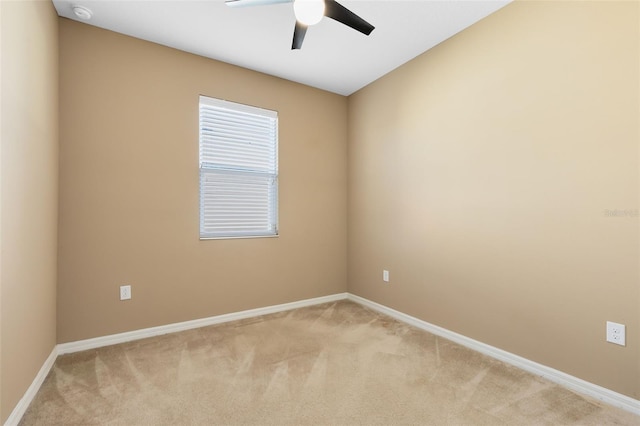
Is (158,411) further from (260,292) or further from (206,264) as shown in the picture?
(260,292)

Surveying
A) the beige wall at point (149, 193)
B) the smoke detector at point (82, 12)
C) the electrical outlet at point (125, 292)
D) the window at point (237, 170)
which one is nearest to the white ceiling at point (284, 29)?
the smoke detector at point (82, 12)

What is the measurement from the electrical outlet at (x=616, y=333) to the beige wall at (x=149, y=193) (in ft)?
8.50

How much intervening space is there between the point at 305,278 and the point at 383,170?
152cm

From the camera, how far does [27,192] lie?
68.4 inches

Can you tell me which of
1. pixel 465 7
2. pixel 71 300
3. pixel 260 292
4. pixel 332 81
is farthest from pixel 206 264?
pixel 465 7

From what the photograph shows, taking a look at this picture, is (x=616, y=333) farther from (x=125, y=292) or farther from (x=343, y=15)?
(x=125, y=292)

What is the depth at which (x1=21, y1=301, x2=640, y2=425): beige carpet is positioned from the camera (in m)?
1.62

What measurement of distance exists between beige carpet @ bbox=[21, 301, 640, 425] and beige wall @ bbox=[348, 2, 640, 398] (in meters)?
0.33

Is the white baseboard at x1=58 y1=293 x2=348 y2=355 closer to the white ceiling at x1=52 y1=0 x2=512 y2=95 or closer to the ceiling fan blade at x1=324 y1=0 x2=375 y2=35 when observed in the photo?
the white ceiling at x1=52 y1=0 x2=512 y2=95

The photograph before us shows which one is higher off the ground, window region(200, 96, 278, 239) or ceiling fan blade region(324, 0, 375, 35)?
ceiling fan blade region(324, 0, 375, 35)

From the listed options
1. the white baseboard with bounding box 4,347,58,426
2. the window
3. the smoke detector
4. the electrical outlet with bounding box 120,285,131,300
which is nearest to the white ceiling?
the smoke detector

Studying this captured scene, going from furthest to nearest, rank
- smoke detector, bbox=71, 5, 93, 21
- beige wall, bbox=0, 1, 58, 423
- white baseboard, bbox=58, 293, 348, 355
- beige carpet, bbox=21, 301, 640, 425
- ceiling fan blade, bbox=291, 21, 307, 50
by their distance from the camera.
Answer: white baseboard, bbox=58, 293, 348, 355 → smoke detector, bbox=71, 5, 93, 21 → ceiling fan blade, bbox=291, 21, 307, 50 → beige carpet, bbox=21, 301, 640, 425 → beige wall, bbox=0, 1, 58, 423

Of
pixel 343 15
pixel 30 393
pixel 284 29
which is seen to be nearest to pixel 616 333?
pixel 343 15

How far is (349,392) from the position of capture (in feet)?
6.05
